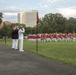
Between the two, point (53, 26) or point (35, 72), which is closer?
point (35, 72)

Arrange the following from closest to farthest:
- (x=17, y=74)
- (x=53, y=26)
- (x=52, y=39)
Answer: (x=17, y=74) → (x=52, y=39) → (x=53, y=26)

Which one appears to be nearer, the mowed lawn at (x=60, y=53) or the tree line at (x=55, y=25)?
the mowed lawn at (x=60, y=53)

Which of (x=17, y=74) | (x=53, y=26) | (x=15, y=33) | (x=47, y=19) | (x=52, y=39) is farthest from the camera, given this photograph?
(x=47, y=19)

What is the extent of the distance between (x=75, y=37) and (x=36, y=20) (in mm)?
34672

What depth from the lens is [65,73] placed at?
12.3m

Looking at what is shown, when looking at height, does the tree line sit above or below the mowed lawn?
above

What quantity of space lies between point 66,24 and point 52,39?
85.8 m

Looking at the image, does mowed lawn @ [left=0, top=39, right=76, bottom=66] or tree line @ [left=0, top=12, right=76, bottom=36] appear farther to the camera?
tree line @ [left=0, top=12, right=76, bottom=36]

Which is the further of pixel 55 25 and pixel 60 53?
pixel 55 25

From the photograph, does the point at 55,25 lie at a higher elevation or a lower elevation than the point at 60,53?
higher

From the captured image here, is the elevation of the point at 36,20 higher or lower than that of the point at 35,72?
higher

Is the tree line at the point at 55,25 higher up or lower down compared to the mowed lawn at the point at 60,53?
higher up

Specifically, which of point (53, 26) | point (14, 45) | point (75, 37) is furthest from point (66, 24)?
point (14, 45)

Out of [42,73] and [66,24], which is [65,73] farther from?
[66,24]
